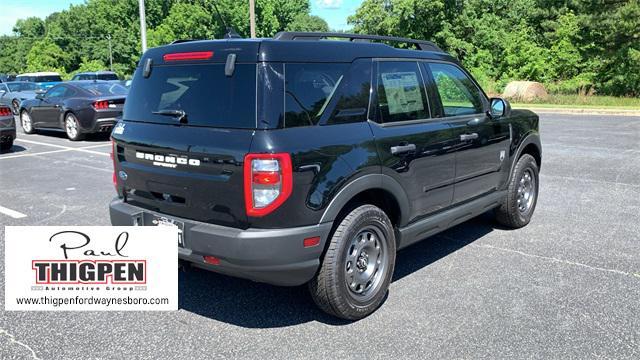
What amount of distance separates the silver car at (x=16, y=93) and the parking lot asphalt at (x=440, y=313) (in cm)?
1802

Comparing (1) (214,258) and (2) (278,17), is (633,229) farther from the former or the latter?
(2) (278,17)

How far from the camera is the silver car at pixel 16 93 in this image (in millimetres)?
21828

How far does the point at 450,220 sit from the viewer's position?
454 cm

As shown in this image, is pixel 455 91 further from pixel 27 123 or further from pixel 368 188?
pixel 27 123

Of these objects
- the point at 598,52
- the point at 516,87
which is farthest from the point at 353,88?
the point at 598,52

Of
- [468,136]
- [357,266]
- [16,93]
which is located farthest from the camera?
[16,93]

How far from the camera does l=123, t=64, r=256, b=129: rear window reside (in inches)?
129

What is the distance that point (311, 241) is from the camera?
331cm

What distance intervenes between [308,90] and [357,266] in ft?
4.14

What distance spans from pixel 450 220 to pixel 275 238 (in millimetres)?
1934

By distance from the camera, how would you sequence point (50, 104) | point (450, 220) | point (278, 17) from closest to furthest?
point (450, 220) < point (50, 104) < point (278, 17)

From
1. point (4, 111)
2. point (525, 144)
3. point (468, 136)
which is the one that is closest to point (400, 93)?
point (468, 136)

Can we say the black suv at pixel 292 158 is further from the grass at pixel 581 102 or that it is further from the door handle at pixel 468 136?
the grass at pixel 581 102

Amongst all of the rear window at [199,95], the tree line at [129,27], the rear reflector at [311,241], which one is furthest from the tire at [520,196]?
the tree line at [129,27]
